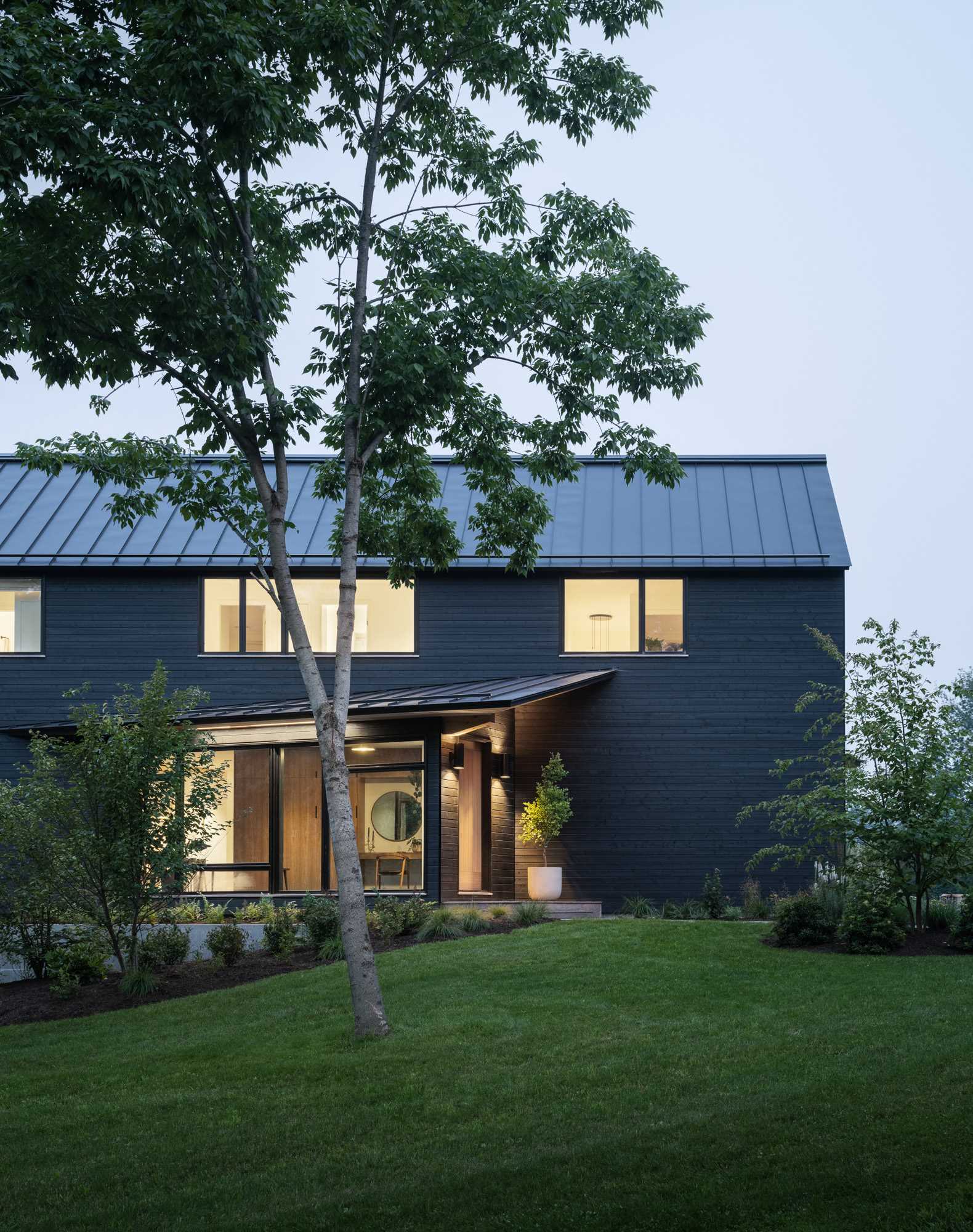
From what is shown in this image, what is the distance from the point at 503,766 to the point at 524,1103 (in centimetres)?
1275

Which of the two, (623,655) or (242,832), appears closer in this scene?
(242,832)

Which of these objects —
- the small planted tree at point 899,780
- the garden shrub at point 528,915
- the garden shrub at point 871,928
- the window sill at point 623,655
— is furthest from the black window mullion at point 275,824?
the garden shrub at point 871,928

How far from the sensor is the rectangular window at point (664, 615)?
20688mm

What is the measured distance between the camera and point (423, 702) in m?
16.7

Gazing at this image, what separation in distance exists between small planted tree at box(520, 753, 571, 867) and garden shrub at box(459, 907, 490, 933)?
13.0ft

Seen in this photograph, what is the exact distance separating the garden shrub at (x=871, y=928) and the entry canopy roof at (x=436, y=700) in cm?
511

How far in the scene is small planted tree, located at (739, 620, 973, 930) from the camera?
13.0m

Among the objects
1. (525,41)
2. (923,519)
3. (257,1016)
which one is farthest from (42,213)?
(923,519)

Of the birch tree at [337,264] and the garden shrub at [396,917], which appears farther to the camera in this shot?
the garden shrub at [396,917]

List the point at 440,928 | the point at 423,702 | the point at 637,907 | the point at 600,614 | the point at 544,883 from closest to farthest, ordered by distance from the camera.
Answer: the point at 440,928 < the point at 423,702 < the point at 637,907 < the point at 544,883 < the point at 600,614

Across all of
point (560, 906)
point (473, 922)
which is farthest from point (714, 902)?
point (473, 922)

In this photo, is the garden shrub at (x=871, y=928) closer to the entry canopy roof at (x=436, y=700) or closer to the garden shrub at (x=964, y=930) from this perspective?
the garden shrub at (x=964, y=930)

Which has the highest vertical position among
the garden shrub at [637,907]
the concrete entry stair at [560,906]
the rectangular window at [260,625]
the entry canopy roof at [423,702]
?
the rectangular window at [260,625]

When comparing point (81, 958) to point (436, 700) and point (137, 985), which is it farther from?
point (436, 700)
